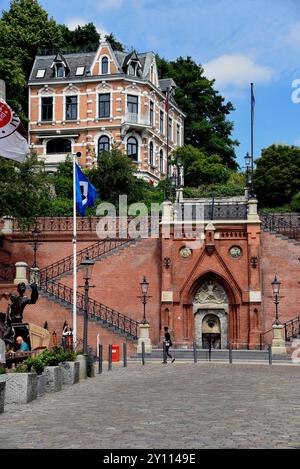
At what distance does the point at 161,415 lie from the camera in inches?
543

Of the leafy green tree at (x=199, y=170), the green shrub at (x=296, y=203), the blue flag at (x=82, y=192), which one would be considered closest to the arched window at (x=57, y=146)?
the leafy green tree at (x=199, y=170)

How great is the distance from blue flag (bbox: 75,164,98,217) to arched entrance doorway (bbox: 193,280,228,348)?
1073 centimetres

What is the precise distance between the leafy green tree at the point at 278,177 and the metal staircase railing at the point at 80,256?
17705 mm

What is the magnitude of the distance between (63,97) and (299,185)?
22320 mm

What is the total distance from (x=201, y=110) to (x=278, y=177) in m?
24.1

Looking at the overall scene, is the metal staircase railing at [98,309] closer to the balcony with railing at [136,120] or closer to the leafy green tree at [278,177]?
the leafy green tree at [278,177]

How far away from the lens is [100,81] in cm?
6581

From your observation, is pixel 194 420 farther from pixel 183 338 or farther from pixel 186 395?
pixel 183 338

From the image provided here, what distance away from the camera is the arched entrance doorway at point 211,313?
44031 mm

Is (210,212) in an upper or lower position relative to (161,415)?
upper

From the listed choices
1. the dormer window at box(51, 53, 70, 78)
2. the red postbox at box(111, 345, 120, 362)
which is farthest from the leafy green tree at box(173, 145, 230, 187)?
the red postbox at box(111, 345, 120, 362)

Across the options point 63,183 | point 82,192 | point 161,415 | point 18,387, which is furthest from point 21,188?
point 161,415

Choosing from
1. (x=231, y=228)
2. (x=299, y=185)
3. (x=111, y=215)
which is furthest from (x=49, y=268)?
(x=299, y=185)

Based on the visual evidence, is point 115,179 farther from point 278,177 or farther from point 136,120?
point 278,177
